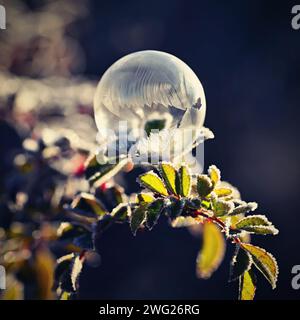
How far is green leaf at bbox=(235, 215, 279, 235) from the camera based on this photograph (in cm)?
86

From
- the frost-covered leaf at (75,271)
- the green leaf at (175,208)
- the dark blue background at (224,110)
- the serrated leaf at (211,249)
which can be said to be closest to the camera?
the green leaf at (175,208)

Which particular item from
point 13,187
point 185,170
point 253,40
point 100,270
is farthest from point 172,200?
point 253,40

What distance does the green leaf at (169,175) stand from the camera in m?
0.88

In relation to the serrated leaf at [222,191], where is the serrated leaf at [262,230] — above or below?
below

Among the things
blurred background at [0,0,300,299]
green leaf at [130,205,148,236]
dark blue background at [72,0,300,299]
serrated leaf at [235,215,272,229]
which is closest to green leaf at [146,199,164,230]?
green leaf at [130,205,148,236]

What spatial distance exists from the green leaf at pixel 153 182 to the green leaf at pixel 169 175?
0.02m

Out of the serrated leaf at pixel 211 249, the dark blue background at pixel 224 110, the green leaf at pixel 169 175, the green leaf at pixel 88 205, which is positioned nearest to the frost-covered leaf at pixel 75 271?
the green leaf at pixel 88 205

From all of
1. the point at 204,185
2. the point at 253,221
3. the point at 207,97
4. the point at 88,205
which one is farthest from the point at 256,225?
the point at 207,97

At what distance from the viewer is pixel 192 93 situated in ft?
3.18

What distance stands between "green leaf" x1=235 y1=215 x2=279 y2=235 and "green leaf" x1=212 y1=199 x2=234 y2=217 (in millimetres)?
39

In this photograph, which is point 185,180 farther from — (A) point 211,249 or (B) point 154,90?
(A) point 211,249

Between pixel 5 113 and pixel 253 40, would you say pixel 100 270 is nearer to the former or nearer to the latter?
pixel 5 113

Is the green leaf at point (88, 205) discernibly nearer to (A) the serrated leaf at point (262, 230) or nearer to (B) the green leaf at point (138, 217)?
(B) the green leaf at point (138, 217)

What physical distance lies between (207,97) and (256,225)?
2383 millimetres
